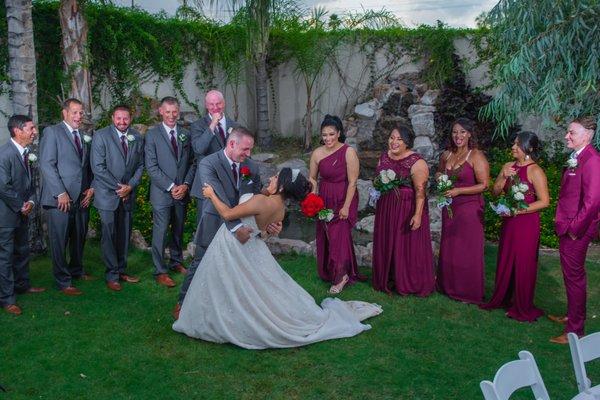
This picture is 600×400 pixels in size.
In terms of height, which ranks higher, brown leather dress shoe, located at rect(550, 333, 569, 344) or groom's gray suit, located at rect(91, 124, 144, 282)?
groom's gray suit, located at rect(91, 124, 144, 282)

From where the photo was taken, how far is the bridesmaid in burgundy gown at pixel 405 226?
278 inches

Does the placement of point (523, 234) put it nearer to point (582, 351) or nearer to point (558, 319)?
point (558, 319)

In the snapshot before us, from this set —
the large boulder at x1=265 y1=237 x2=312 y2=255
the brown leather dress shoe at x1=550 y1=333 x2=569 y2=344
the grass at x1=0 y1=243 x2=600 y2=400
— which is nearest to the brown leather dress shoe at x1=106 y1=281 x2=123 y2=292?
the grass at x1=0 y1=243 x2=600 y2=400

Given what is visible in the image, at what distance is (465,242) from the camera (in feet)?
23.2

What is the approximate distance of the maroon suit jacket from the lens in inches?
225

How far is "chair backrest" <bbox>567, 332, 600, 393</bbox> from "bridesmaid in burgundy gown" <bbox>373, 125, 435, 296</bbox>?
3.32m

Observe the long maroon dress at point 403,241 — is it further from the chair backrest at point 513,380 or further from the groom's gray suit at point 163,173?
the chair backrest at point 513,380

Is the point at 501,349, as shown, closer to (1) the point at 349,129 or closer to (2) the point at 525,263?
(2) the point at 525,263

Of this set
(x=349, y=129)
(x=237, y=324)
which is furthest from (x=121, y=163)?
(x=349, y=129)

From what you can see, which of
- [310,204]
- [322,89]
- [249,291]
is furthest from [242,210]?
[322,89]

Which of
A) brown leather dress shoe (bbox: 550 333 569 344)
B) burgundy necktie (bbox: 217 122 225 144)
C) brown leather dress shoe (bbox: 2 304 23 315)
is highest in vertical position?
burgundy necktie (bbox: 217 122 225 144)

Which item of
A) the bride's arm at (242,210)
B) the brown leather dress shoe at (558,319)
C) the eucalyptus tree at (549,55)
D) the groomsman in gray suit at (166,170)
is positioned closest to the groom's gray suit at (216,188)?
the bride's arm at (242,210)

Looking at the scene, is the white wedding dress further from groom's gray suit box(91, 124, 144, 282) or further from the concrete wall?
the concrete wall

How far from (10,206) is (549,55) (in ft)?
22.7
